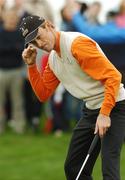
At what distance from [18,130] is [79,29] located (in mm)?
2032

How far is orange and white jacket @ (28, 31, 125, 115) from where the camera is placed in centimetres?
616

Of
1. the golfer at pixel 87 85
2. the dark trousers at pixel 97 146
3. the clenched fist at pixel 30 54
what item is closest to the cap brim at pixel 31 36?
the golfer at pixel 87 85

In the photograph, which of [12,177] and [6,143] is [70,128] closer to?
[6,143]

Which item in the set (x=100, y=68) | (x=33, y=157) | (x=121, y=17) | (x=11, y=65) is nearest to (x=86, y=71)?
(x=100, y=68)

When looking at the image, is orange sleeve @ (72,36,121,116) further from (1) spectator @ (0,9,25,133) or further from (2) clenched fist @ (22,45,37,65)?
(1) spectator @ (0,9,25,133)

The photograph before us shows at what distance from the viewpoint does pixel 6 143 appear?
437 inches

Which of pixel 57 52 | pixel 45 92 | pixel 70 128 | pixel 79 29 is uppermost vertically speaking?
pixel 57 52

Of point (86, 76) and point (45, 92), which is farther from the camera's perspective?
point (45, 92)

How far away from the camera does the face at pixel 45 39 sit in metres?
6.25

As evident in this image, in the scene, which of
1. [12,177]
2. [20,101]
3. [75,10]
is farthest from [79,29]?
[12,177]

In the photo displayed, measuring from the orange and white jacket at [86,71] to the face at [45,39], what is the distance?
69 millimetres

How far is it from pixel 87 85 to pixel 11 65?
535cm

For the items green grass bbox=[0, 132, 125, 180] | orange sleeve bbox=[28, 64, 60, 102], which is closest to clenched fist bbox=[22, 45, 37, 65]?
orange sleeve bbox=[28, 64, 60, 102]

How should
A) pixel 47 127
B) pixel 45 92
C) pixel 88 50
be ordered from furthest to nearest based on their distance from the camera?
1. pixel 47 127
2. pixel 45 92
3. pixel 88 50
